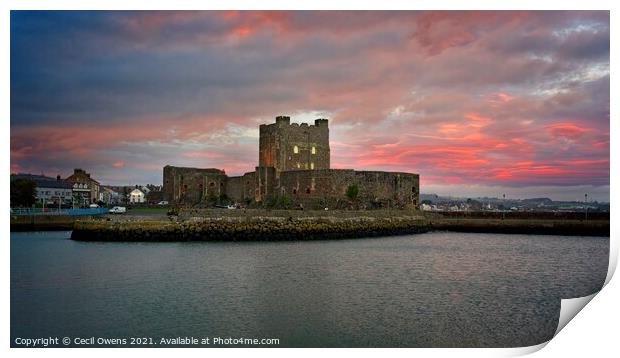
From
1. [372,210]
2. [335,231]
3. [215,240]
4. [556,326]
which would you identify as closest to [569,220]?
[372,210]

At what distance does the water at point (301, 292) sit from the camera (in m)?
8.67

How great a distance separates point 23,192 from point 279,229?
10.5 metres

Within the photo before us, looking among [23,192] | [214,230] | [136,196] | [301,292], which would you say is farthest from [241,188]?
[136,196]

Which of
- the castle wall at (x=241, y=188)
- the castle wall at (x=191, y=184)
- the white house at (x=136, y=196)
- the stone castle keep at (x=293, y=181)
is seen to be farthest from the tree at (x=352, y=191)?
the white house at (x=136, y=196)

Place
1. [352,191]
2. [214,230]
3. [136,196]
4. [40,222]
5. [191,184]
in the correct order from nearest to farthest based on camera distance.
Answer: [214,230] → [40,222] → [352,191] → [191,184] → [136,196]

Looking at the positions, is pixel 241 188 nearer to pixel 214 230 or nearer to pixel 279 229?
pixel 279 229

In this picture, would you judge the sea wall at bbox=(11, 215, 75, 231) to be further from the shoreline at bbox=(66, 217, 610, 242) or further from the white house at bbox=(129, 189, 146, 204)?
the white house at bbox=(129, 189, 146, 204)

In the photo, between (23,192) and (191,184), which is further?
(191,184)

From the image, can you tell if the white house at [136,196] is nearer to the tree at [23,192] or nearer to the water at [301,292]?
the tree at [23,192]

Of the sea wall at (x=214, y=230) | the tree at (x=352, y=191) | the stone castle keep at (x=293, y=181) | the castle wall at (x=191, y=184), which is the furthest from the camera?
the castle wall at (x=191, y=184)

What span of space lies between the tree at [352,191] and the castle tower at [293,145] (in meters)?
5.65

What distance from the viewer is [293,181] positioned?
31.3 metres

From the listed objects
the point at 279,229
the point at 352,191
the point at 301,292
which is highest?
the point at 352,191

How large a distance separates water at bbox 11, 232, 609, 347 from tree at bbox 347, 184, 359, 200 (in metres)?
11.1
